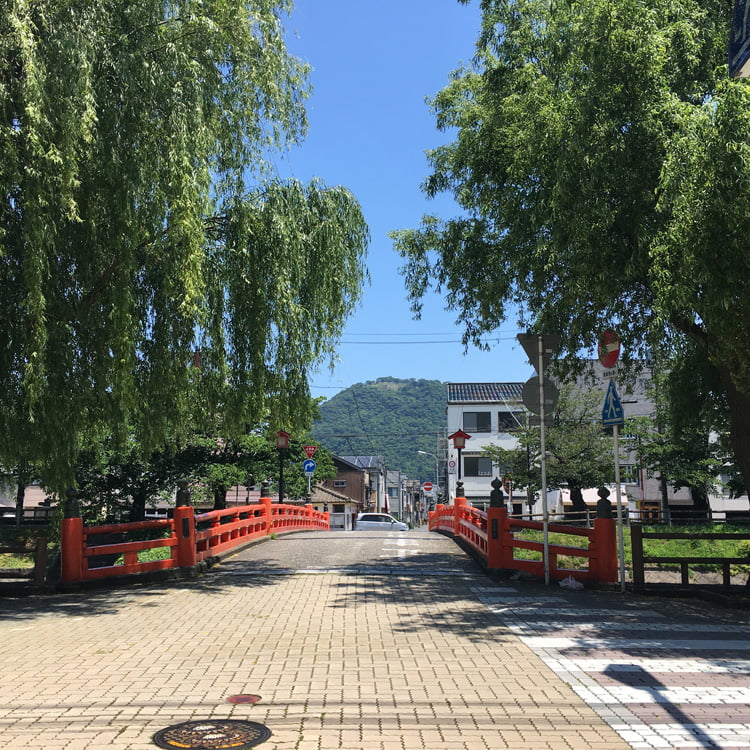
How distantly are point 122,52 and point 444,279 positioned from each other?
6951 mm

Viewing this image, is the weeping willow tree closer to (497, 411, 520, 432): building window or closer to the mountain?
(497, 411, 520, 432): building window

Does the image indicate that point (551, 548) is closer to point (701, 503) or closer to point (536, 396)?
point (536, 396)

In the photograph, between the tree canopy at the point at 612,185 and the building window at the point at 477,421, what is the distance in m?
50.1

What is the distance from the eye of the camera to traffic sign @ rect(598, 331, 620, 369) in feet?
37.8

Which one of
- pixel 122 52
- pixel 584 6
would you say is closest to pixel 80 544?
pixel 122 52

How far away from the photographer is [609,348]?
Answer: 11.6m

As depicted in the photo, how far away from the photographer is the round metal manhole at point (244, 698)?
554 cm

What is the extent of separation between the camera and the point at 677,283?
8.77 metres

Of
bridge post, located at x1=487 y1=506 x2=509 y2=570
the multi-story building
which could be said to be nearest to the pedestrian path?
bridge post, located at x1=487 y1=506 x2=509 y2=570

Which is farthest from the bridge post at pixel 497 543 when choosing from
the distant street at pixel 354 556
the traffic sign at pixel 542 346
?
the traffic sign at pixel 542 346

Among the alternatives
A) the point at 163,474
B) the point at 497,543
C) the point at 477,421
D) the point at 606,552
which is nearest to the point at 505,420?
the point at 477,421

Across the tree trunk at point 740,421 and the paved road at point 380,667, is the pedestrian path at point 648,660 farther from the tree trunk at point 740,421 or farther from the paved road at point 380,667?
the tree trunk at point 740,421

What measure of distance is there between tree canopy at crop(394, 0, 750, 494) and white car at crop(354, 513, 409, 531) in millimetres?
26235

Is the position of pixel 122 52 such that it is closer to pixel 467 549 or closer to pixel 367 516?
pixel 467 549
